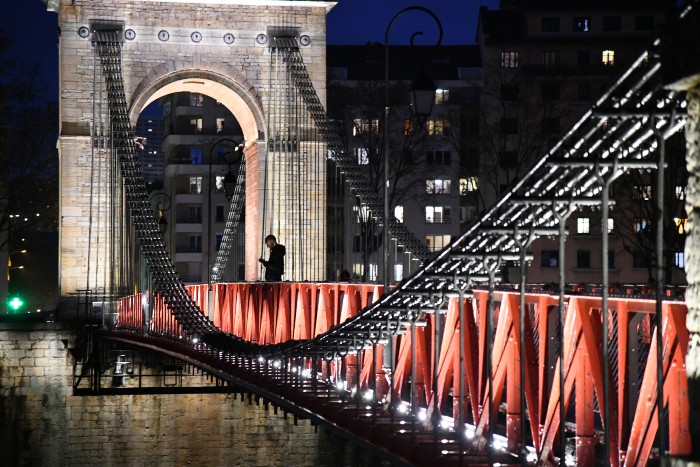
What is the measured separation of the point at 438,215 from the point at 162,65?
3673 cm

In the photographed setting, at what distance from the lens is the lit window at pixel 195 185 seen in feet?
298

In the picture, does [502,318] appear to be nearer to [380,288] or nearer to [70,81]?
[380,288]

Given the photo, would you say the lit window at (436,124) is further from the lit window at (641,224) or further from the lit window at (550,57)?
the lit window at (641,224)

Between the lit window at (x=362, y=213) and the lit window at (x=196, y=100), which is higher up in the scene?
the lit window at (x=196, y=100)

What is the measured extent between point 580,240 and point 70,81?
36.0m

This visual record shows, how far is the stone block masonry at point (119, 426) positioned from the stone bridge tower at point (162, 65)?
358 centimetres

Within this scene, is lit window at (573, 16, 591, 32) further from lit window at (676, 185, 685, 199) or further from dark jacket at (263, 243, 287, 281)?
dark jacket at (263, 243, 287, 281)

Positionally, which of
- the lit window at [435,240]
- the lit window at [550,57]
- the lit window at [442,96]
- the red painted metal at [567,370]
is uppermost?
the lit window at [550,57]

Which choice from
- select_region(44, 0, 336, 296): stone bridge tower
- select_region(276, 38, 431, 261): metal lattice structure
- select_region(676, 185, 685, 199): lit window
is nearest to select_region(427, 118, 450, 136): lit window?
select_region(676, 185, 685, 199): lit window

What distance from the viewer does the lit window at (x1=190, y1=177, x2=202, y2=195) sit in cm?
9094

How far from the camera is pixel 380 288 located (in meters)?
17.3

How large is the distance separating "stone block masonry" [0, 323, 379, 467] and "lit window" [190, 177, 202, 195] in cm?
4418

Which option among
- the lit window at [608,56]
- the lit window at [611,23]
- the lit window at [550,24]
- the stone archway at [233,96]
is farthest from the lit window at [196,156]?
the stone archway at [233,96]

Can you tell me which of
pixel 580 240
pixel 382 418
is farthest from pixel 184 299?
pixel 580 240
